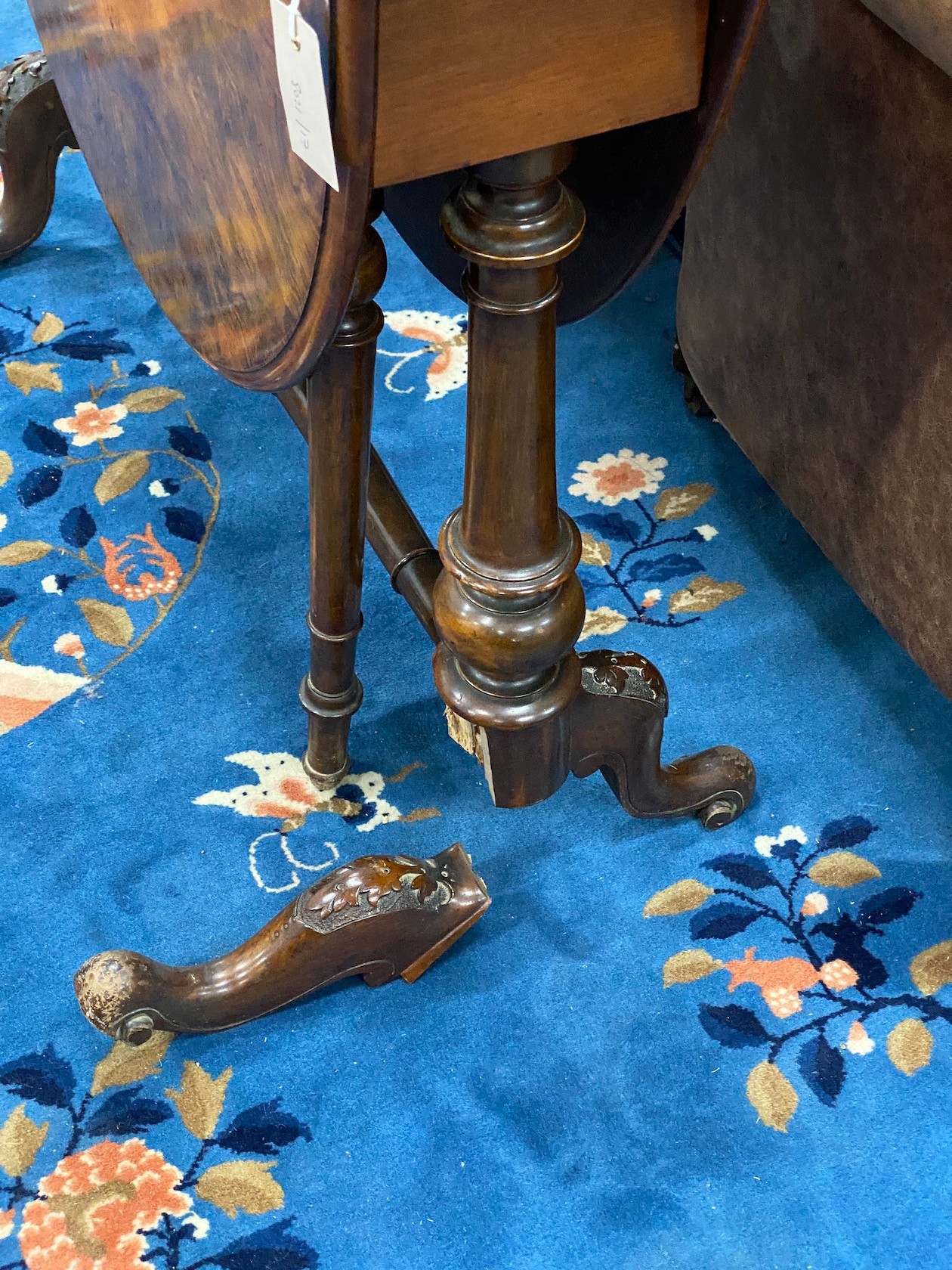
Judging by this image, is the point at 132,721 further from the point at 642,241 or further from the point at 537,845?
the point at 642,241

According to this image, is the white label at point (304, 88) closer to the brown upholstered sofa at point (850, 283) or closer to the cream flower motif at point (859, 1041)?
the brown upholstered sofa at point (850, 283)

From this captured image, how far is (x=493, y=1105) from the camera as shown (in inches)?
37.4

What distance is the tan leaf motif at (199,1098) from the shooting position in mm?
943

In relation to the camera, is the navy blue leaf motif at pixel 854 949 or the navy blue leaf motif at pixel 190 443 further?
the navy blue leaf motif at pixel 190 443

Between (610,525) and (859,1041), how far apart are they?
0.59 metres

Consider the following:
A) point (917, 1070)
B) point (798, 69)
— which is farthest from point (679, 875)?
point (798, 69)

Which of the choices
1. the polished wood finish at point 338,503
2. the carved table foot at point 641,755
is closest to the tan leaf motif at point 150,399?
the polished wood finish at point 338,503

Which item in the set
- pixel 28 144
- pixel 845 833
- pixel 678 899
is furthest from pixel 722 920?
pixel 28 144

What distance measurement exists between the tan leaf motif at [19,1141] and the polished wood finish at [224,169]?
557 millimetres

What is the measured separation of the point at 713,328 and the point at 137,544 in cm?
63

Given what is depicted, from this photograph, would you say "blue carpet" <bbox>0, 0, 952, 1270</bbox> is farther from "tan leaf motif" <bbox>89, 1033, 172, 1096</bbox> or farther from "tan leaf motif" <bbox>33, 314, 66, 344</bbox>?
"tan leaf motif" <bbox>33, 314, 66, 344</bbox>

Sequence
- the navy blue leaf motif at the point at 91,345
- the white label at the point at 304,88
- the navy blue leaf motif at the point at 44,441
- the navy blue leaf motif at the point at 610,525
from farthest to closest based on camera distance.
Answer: the navy blue leaf motif at the point at 91,345 → the navy blue leaf motif at the point at 44,441 → the navy blue leaf motif at the point at 610,525 → the white label at the point at 304,88

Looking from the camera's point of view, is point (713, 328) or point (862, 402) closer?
point (862, 402)

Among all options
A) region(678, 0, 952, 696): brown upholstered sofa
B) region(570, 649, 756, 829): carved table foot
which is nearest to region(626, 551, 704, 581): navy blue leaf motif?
region(678, 0, 952, 696): brown upholstered sofa
